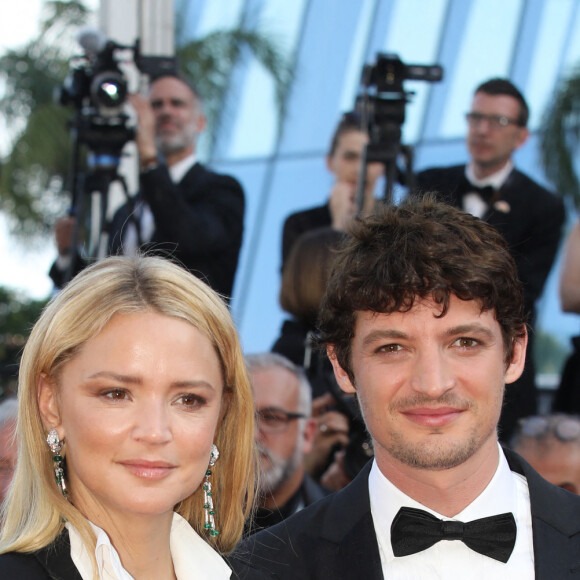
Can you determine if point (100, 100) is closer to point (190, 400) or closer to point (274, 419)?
point (274, 419)

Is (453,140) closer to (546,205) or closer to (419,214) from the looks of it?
(546,205)

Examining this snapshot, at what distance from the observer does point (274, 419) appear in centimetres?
379

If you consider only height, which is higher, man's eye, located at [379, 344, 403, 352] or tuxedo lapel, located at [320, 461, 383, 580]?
man's eye, located at [379, 344, 403, 352]

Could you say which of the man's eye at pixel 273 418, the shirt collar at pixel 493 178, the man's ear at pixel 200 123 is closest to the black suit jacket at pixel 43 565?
the man's eye at pixel 273 418

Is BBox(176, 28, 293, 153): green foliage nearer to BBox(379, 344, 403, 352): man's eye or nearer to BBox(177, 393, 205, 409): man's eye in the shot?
BBox(379, 344, 403, 352): man's eye

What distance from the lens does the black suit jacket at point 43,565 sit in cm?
200

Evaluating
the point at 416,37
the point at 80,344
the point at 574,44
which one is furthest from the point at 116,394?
the point at 416,37

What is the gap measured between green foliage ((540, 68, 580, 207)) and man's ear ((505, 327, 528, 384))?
6.76m

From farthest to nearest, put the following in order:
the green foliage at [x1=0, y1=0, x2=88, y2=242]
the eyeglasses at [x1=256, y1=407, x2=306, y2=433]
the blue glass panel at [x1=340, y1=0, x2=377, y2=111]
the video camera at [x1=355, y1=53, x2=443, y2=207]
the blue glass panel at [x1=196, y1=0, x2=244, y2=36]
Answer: the green foliage at [x1=0, y1=0, x2=88, y2=242] < the blue glass panel at [x1=196, y1=0, x2=244, y2=36] < the blue glass panel at [x1=340, y1=0, x2=377, y2=111] < the video camera at [x1=355, y1=53, x2=443, y2=207] < the eyeglasses at [x1=256, y1=407, x2=306, y2=433]

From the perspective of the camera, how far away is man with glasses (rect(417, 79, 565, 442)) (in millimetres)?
4465

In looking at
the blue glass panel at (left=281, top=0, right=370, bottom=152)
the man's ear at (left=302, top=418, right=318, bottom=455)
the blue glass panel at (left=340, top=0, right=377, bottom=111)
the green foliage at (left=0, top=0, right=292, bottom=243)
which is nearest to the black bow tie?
the man's ear at (left=302, top=418, right=318, bottom=455)

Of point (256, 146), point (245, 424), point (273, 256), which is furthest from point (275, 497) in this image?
point (256, 146)

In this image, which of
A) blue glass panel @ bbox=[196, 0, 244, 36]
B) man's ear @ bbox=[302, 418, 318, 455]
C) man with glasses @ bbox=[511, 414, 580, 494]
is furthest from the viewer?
blue glass panel @ bbox=[196, 0, 244, 36]

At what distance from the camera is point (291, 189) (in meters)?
11.5
